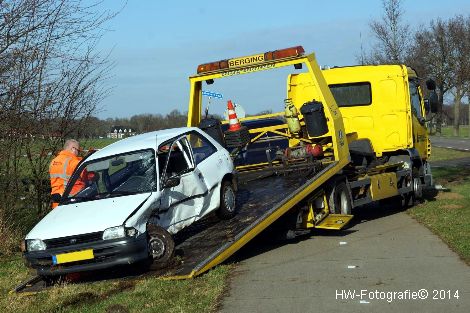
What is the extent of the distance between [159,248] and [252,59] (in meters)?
4.55

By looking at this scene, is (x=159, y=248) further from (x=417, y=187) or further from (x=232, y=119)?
(x=417, y=187)

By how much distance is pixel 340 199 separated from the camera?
1180 cm

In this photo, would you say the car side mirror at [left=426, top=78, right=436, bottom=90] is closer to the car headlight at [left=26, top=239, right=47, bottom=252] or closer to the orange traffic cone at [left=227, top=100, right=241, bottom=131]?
the orange traffic cone at [left=227, top=100, right=241, bottom=131]

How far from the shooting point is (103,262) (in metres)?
7.72

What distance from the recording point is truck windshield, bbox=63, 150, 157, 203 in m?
8.71

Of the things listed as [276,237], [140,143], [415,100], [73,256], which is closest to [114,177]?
[140,143]

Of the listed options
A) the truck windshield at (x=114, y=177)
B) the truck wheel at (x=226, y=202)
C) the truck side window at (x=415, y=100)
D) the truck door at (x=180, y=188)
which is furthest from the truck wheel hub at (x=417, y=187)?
the truck windshield at (x=114, y=177)

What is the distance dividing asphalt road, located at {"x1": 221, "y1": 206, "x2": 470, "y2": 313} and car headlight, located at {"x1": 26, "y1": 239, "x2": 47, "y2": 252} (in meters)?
2.36

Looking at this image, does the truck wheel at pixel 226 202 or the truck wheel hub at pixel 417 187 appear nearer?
the truck wheel at pixel 226 202

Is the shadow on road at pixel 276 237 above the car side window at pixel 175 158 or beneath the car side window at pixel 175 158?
beneath

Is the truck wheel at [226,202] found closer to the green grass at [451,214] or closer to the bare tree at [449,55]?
the green grass at [451,214]

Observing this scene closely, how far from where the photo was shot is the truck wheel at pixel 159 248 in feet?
26.5

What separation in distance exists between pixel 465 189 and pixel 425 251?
8392mm

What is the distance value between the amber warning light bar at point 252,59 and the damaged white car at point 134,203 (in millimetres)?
1884
